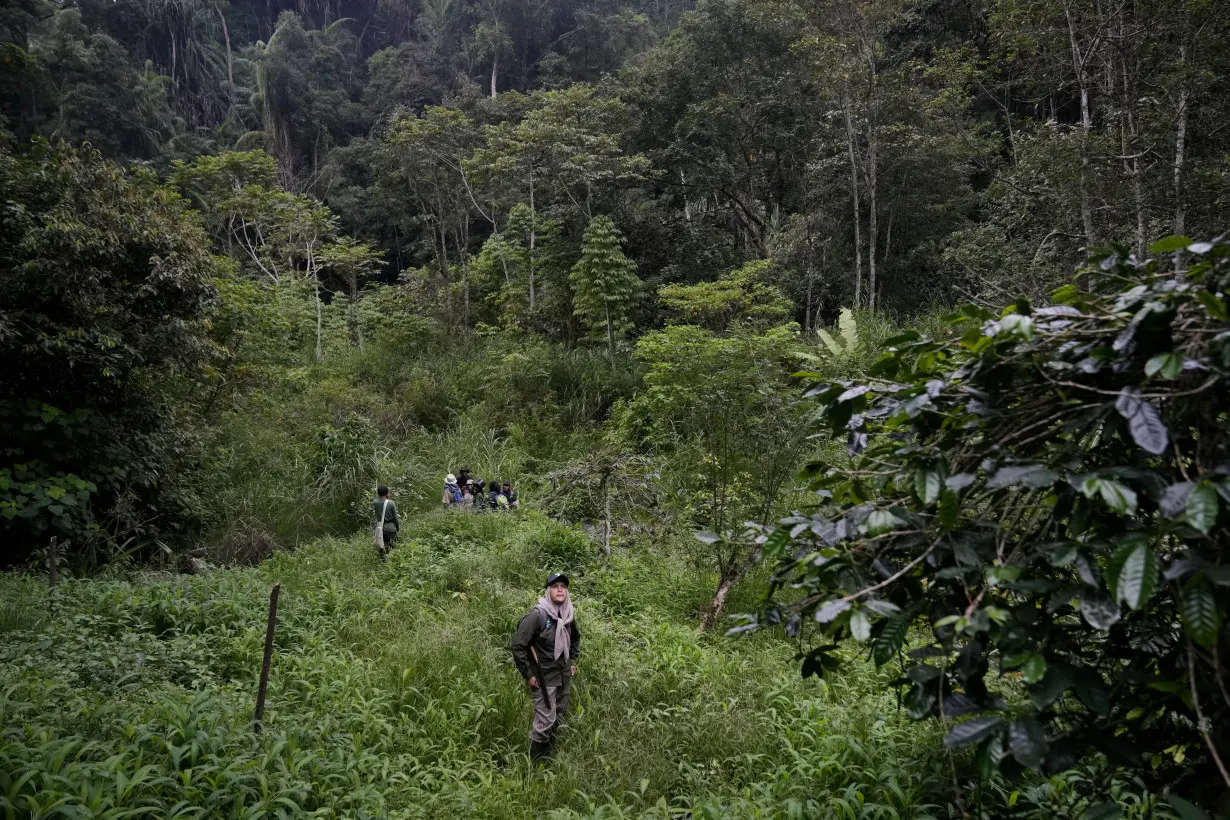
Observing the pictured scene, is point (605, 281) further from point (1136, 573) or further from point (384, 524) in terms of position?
point (1136, 573)

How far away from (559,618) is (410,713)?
1128 mm

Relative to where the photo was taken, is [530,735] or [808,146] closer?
[530,735]

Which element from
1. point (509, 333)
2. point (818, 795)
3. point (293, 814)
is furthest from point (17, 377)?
point (509, 333)

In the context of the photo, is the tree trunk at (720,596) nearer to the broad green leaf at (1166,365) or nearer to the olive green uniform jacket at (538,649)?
the olive green uniform jacket at (538,649)

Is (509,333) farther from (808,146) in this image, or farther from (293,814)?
(293,814)

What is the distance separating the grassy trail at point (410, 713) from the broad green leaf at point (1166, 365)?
1.24 m

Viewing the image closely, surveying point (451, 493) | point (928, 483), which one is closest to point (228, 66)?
point (451, 493)

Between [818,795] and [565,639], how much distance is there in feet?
5.73

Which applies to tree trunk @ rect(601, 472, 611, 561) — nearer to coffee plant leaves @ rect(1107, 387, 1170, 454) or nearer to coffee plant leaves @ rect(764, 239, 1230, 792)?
coffee plant leaves @ rect(764, 239, 1230, 792)

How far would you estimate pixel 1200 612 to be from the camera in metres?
1.26

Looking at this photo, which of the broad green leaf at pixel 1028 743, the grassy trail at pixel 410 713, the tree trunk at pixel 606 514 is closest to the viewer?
the broad green leaf at pixel 1028 743

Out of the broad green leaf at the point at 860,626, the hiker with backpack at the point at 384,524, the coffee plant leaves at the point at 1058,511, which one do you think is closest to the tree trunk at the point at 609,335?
the hiker with backpack at the point at 384,524

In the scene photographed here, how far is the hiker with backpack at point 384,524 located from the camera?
7.40 m

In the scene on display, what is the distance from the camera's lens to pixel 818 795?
3260 mm
